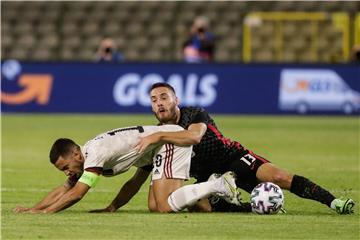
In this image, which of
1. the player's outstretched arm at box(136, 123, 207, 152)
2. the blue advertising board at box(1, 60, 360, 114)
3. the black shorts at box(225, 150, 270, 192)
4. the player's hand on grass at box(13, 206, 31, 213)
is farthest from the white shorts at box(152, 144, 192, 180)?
the blue advertising board at box(1, 60, 360, 114)

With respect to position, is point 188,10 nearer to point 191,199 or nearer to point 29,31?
point 29,31

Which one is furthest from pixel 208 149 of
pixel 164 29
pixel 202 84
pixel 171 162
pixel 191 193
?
pixel 164 29

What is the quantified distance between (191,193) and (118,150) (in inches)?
33.1

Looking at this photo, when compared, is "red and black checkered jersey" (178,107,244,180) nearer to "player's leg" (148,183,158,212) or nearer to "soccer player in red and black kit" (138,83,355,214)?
"soccer player in red and black kit" (138,83,355,214)

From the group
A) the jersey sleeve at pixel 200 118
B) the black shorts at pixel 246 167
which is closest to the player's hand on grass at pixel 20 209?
the jersey sleeve at pixel 200 118

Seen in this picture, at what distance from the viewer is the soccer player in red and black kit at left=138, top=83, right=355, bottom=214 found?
38.2 feet

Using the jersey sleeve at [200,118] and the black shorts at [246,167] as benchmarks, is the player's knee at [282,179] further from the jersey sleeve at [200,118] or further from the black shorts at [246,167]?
the jersey sleeve at [200,118]

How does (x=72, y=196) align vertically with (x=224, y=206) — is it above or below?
above

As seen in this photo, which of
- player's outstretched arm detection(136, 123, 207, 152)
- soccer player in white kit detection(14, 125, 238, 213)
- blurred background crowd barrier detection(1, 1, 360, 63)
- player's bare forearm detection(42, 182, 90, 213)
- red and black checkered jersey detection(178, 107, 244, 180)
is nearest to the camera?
player's bare forearm detection(42, 182, 90, 213)

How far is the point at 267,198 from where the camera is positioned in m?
11.4

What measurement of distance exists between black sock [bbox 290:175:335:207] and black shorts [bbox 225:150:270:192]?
1.41ft

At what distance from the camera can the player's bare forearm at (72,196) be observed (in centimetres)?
1080

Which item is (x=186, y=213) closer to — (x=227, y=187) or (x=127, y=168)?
(x=227, y=187)

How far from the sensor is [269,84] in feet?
95.5
